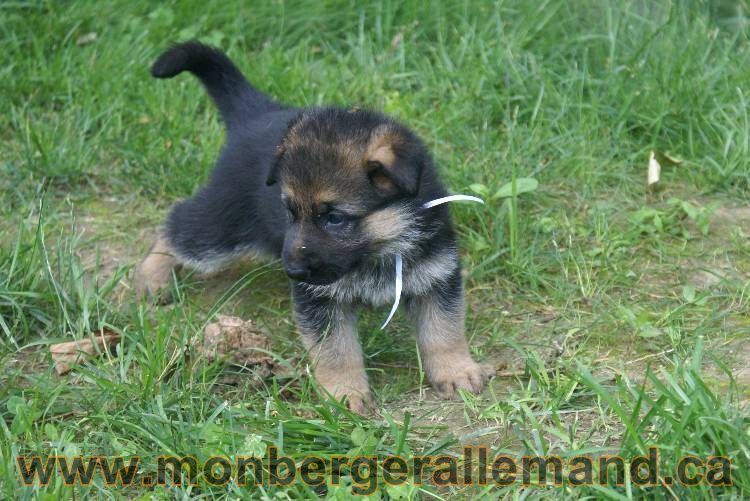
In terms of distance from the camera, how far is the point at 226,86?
4809 mm

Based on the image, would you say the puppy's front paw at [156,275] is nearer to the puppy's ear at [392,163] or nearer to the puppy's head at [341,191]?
the puppy's head at [341,191]

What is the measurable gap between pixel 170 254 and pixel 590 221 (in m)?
2.02

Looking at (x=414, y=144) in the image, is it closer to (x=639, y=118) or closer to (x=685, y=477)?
(x=685, y=477)

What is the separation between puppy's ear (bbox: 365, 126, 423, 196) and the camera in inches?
141

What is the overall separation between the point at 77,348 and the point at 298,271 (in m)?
1.01

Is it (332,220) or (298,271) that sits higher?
(332,220)

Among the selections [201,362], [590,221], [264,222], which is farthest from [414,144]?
[590,221]

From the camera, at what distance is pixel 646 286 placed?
4527 millimetres

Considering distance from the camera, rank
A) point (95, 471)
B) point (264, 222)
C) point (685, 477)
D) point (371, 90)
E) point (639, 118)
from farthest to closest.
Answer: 1. point (371, 90)
2. point (639, 118)
3. point (264, 222)
4. point (95, 471)
5. point (685, 477)

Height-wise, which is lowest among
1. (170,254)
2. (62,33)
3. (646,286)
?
(646,286)

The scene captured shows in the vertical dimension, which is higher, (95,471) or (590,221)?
(95,471)

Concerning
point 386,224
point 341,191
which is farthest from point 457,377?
point 341,191

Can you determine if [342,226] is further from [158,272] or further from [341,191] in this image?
[158,272]

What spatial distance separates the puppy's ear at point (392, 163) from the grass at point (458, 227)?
792 millimetres
